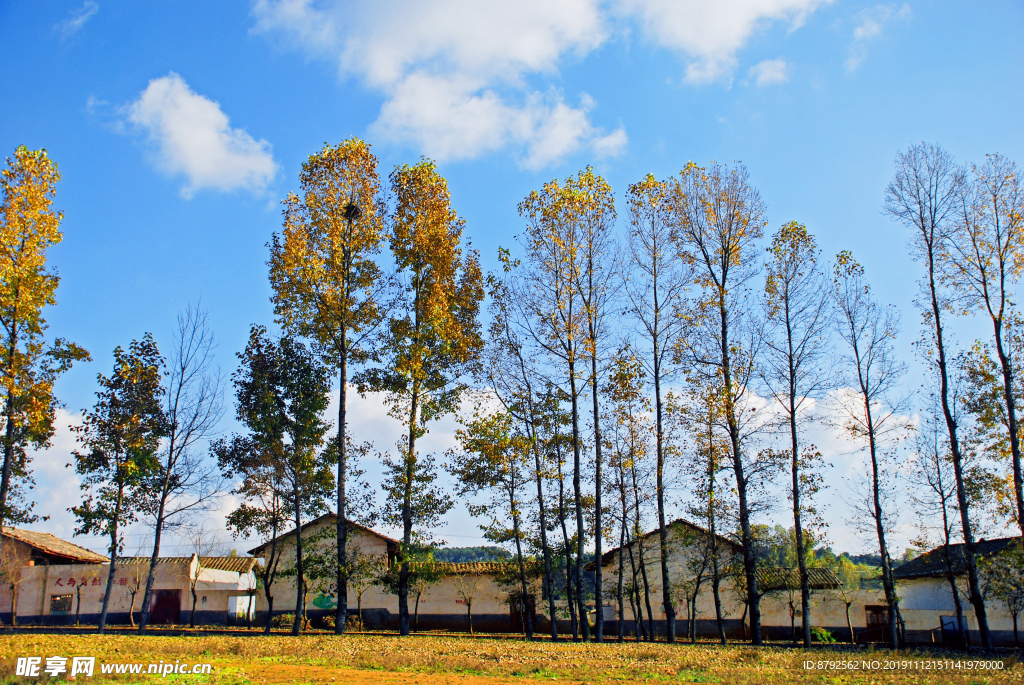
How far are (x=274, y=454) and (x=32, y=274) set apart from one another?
10.8 m

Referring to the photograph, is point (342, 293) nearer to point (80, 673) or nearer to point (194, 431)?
point (194, 431)

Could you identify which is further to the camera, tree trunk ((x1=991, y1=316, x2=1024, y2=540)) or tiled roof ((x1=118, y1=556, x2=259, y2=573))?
tiled roof ((x1=118, y1=556, x2=259, y2=573))

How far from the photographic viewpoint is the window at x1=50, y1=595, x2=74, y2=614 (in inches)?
1545

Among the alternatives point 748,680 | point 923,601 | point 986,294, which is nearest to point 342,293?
point 748,680

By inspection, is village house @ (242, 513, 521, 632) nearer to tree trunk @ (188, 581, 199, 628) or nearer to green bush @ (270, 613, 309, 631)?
green bush @ (270, 613, 309, 631)

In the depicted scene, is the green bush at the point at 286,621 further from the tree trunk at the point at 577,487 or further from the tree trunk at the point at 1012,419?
the tree trunk at the point at 1012,419

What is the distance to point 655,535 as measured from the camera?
1549 inches

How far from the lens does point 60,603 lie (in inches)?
1548

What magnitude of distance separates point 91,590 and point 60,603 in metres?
1.81

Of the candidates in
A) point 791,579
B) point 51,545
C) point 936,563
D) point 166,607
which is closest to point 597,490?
point 791,579

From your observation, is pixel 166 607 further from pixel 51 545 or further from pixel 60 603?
pixel 51 545

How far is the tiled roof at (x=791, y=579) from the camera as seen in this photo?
25.7m

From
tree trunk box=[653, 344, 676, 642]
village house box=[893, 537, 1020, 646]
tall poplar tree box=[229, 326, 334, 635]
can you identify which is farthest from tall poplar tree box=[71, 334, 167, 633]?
village house box=[893, 537, 1020, 646]

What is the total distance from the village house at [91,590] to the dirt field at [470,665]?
1131 inches
